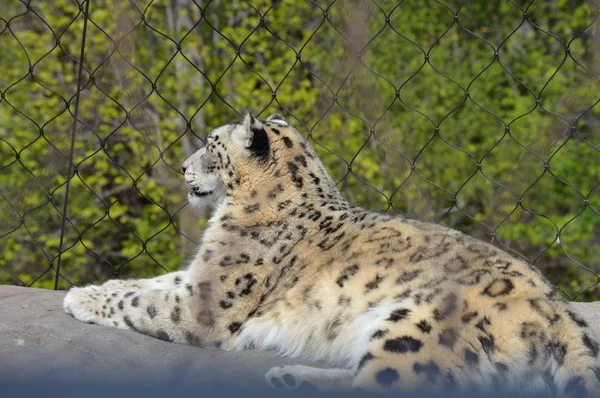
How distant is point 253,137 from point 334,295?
1.92 feet

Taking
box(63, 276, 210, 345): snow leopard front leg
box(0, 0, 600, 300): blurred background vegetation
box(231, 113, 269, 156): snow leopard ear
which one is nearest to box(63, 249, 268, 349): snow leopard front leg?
box(63, 276, 210, 345): snow leopard front leg

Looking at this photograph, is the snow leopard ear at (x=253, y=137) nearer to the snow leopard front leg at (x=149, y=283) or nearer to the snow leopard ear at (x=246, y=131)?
the snow leopard ear at (x=246, y=131)

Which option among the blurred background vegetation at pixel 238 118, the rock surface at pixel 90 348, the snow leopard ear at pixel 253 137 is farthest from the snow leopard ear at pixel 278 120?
the blurred background vegetation at pixel 238 118

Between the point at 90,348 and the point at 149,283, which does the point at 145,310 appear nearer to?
the point at 90,348

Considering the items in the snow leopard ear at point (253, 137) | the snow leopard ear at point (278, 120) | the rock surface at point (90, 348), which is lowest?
the rock surface at point (90, 348)

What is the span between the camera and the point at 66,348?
7.75 feet

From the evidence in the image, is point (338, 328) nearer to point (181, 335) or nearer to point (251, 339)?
point (251, 339)

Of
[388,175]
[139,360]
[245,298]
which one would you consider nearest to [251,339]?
[245,298]

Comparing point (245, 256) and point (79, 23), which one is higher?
point (79, 23)

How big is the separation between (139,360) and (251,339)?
1.05 feet

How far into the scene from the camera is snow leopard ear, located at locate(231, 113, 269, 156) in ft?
9.16

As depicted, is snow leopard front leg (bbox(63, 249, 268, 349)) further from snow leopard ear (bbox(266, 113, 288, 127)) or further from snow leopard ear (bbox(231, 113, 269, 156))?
snow leopard ear (bbox(266, 113, 288, 127))

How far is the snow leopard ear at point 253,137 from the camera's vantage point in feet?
9.16

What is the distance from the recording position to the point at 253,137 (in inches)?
110
